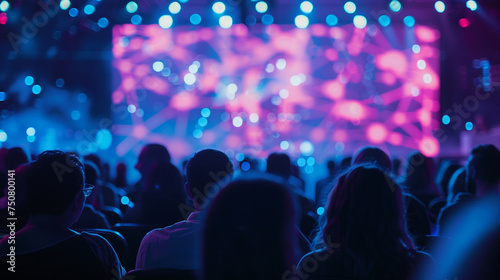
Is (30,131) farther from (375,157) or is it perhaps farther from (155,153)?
(375,157)

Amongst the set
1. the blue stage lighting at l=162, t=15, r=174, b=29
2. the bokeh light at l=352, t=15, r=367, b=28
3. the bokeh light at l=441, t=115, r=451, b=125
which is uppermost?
the blue stage lighting at l=162, t=15, r=174, b=29

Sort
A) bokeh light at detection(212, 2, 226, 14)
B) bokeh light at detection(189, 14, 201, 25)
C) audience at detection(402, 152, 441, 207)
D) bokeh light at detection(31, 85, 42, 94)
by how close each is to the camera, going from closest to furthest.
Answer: audience at detection(402, 152, 441, 207)
bokeh light at detection(212, 2, 226, 14)
bokeh light at detection(31, 85, 42, 94)
bokeh light at detection(189, 14, 201, 25)

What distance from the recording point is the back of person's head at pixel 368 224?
66.7 inches

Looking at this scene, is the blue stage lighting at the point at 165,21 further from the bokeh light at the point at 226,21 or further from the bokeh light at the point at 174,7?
the bokeh light at the point at 226,21

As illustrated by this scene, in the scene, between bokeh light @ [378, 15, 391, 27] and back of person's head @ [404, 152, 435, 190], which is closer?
back of person's head @ [404, 152, 435, 190]

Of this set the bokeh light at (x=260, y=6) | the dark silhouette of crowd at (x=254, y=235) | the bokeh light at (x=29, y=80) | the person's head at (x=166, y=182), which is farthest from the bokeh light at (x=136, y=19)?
the dark silhouette of crowd at (x=254, y=235)

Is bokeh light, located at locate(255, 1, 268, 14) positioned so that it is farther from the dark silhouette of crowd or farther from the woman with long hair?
the woman with long hair

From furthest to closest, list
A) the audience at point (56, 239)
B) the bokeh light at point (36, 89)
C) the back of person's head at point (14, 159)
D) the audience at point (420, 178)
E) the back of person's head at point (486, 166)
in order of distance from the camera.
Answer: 1. the bokeh light at point (36, 89)
2. the audience at point (420, 178)
3. the back of person's head at point (14, 159)
4. the back of person's head at point (486, 166)
5. the audience at point (56, 239)

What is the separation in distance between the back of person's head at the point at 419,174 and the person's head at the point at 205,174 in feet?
7.69

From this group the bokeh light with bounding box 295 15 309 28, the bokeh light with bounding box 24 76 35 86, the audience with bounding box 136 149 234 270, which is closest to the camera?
the audience with bounding box 136 149 234 270

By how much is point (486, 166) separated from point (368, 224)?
1623mm

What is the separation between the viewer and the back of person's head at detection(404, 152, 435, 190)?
4.18m

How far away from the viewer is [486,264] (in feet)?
7.34

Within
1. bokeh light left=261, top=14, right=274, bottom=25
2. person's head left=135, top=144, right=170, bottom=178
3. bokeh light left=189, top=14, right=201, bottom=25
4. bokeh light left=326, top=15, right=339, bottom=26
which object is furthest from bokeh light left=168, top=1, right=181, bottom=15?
person's head left=135, top=144, right=170, bottom=178
